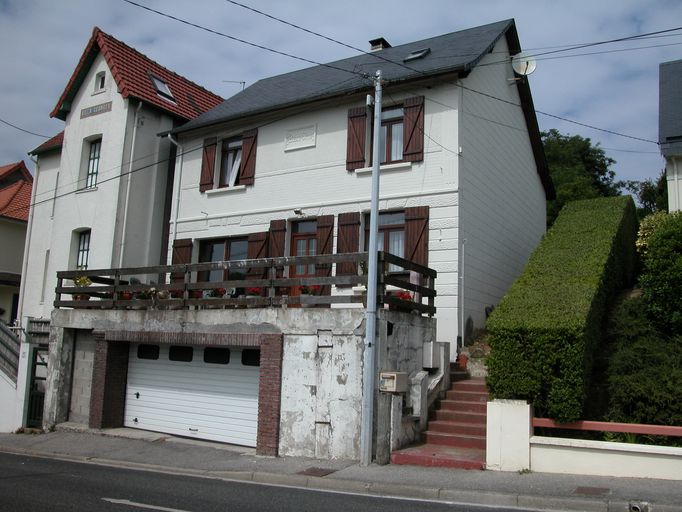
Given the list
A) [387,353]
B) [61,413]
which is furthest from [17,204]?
[387,353]

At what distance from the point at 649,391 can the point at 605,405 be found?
3.62 ft

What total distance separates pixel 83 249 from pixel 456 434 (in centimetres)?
1434

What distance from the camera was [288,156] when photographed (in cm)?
1714

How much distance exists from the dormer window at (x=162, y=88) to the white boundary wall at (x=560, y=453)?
1566 centimetres

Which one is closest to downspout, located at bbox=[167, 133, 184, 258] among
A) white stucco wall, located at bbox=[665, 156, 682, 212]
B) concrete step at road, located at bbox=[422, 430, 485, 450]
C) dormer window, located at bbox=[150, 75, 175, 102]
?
dormer window, located at bbox=[150, 75, 175, 102]

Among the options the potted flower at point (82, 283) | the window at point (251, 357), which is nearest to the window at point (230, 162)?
the potted flower at point (82, 283)

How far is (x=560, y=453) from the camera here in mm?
8984

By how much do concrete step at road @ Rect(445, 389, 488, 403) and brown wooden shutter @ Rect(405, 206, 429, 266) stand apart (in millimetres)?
3422

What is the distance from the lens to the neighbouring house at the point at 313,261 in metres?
11.3

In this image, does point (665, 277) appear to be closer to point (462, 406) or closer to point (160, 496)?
point (462, 406)

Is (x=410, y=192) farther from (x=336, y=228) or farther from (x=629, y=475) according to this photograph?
(x=629, y=475)

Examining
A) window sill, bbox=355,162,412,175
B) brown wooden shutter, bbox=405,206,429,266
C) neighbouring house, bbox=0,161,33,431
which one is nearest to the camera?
brown wooden shutter, bbox=405,206,429,266

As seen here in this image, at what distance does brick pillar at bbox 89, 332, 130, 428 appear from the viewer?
47.1ft

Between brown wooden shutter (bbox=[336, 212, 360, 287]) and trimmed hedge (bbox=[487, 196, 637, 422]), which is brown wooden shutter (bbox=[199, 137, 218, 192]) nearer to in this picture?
brown wooden shutter (bbox=[336, 212, 360, 287])
